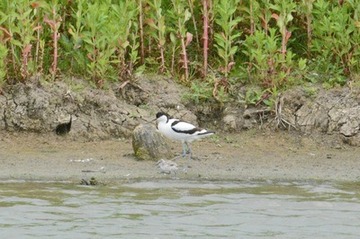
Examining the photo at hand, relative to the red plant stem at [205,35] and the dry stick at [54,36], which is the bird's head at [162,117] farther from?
the dry stick at [54,36]

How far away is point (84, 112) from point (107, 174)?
1229 mm

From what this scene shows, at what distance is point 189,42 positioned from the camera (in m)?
13.6

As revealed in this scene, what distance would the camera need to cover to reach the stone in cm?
1248

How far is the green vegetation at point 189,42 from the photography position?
13.1m

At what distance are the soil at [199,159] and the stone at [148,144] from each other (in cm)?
9

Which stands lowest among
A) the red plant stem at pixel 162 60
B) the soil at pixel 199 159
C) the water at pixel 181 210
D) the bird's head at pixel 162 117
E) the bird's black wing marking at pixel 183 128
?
the water at pixel 181 210

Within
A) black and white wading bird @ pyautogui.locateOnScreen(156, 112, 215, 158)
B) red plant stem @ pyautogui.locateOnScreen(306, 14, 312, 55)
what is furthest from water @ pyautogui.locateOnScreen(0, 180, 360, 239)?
red plant stem @ pyautogui.locateOnScreen(306, 14, 312, 55)

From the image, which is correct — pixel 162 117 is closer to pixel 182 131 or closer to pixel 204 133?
pixel 182 131

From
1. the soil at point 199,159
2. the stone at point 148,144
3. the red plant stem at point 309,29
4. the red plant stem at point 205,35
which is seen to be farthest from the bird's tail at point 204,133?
the red plant stem at point 309,29

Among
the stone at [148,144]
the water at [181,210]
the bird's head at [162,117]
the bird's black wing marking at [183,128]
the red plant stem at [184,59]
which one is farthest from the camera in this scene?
the red plant stem at [184,59]

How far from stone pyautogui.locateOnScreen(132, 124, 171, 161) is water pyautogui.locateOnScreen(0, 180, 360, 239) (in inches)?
Answer: 24.7

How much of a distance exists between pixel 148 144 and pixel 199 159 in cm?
56

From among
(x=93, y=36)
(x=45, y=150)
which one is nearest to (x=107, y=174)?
(x=45, y=150)

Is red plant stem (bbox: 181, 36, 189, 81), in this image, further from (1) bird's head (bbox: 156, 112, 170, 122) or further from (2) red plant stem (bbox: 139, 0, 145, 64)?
(1) bird's head (bbox: 156, 112, 170, 122)
